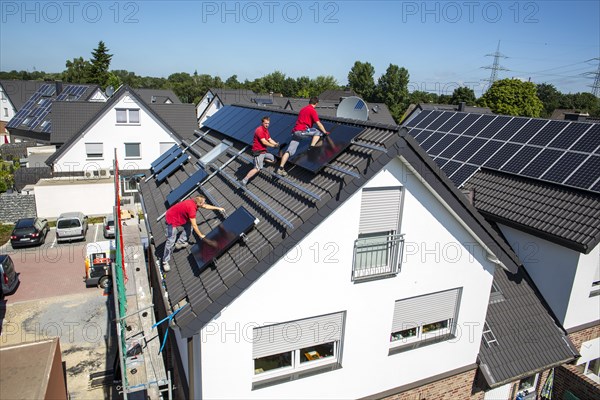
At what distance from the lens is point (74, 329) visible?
16.5 meters

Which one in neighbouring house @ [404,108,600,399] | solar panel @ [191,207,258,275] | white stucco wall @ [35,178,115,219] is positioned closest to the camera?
solar panel @ [191,207,258,275]

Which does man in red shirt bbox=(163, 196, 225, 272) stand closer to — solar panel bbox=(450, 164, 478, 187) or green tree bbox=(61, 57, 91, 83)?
solar panel bbox=(450, 164, 478, 187)

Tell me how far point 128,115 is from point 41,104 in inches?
1021

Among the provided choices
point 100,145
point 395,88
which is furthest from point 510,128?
point 395,88

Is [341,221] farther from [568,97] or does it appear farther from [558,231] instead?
[568,97]

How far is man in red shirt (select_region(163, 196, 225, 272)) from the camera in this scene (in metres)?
7.89

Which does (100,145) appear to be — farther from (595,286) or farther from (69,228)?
(595,286)

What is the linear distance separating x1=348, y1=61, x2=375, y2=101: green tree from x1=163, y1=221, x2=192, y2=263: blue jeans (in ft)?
331

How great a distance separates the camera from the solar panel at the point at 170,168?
42.4 feet

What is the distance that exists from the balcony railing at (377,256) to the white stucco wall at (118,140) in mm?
30407

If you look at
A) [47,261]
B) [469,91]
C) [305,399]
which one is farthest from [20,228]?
[469,91]

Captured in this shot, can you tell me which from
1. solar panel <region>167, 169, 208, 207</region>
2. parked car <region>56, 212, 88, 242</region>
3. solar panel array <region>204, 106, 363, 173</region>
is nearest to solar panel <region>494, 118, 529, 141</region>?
solar panel array <region>204, 106, 363, 173</region>

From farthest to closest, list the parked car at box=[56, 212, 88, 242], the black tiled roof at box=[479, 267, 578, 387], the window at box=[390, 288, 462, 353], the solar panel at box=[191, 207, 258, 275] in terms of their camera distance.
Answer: the parked car at box=[56, 212, 88, 242] → the black tiled roof at box=[479, 267, 578, 387] → the window at box=[390, 288, 462, 353] → the solar panel at box=[191, 207, 258, 275]

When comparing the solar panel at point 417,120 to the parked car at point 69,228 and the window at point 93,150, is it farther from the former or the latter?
the window at point 93,150
